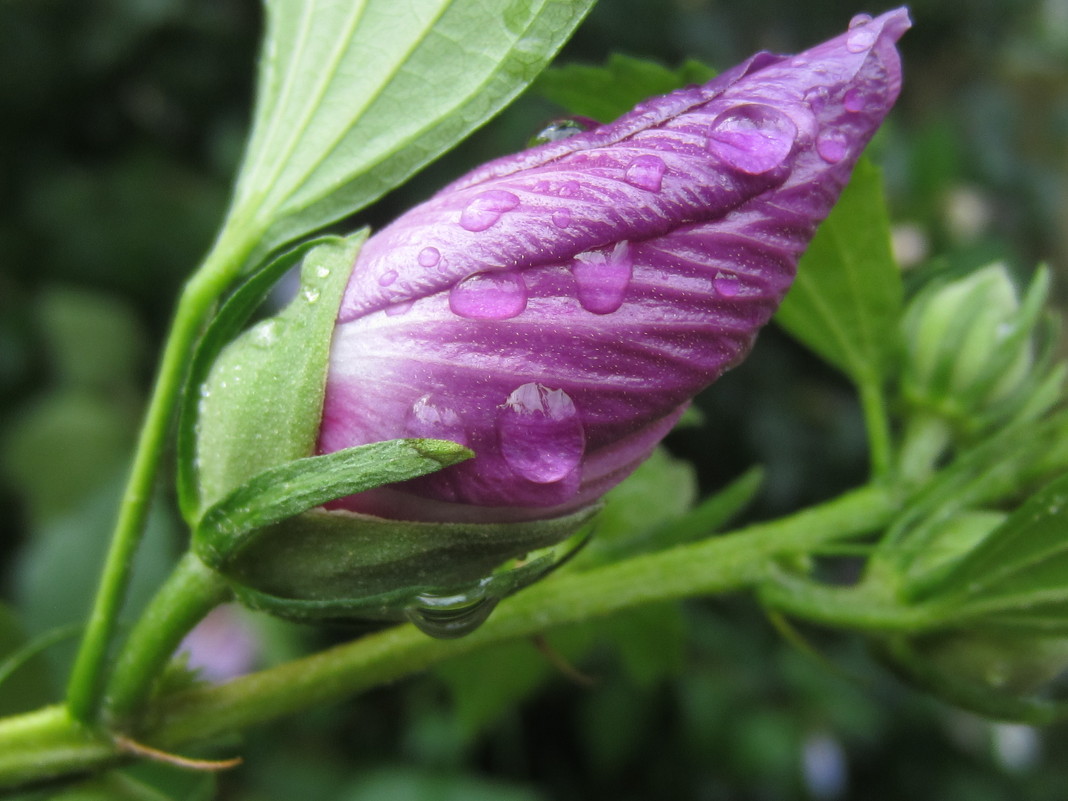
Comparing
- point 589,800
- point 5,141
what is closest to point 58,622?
point 589,800

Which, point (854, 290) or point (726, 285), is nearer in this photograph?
point (726, 285)

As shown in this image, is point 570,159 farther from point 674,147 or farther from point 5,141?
point 5,141

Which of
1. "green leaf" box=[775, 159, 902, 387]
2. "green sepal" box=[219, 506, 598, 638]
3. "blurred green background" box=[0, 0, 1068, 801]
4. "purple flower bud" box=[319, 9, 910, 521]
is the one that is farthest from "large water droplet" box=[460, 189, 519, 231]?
"blurred green background" box=[0, 0, 1068, 801]

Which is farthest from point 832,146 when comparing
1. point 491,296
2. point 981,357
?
point 981,357

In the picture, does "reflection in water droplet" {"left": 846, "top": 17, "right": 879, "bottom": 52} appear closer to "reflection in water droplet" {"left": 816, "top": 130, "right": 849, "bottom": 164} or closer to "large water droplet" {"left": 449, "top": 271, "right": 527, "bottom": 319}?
"reflection in water droplet" {"left": 816, "top": 130, "right": 849, "bottom": 164}

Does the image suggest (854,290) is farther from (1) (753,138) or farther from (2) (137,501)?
(2) (137,501)

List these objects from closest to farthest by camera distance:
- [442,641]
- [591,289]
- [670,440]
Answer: [591,289]
[442,641]
[670,440]
